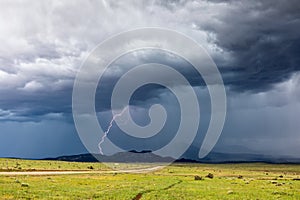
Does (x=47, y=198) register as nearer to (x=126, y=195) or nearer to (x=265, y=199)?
(x=126, y=195)

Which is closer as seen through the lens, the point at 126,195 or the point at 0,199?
the point at 0,199

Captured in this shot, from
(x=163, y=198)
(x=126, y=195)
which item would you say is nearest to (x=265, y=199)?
(x=163, y=198)

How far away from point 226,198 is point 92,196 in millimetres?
16743

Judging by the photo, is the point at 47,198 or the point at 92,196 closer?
the point at 47,198

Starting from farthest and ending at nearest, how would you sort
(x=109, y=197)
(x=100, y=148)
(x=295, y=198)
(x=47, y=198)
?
1. (x=100, y=148)
2. (x=295, y=198)
3. (x=109, y=197)
4. (x=47, y=198)

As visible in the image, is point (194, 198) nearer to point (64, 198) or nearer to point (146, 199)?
point (146, 199)

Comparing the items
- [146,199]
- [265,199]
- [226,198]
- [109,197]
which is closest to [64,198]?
[109,197]

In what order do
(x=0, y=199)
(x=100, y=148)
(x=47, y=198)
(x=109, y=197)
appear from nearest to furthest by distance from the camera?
(x=0, y=199), (x=47, y=198), (x=109, y=197), (x=100, y=148)

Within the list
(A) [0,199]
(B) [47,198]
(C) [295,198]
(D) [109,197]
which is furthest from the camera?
(C) [295,198]

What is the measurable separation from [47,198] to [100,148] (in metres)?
63.5

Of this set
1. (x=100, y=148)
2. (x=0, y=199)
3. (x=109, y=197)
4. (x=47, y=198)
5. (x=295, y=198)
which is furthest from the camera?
→ (x=100, y=148)

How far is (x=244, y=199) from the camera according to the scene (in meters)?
47.8

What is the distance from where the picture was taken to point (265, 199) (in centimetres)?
4838

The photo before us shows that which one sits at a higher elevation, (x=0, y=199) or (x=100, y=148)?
(x=100, y=148)
